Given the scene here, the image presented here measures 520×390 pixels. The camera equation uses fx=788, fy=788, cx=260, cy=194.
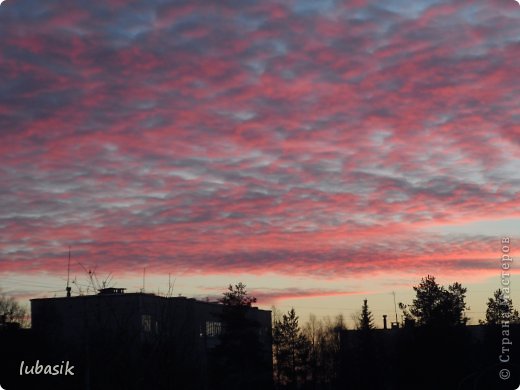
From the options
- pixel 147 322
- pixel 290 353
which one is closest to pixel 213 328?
pixel 290 353

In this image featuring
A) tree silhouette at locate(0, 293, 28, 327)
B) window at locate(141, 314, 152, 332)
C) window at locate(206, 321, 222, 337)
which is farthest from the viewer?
window at locate(206, 321, 222, 337)

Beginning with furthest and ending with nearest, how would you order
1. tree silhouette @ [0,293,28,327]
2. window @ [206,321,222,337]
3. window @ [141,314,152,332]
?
window @ [206,321,222,337]
tree silhouette @ [0,293,28,327]
window @ [141,314,152,332]

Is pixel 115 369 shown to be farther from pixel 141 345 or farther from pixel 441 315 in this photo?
pixel 441 315

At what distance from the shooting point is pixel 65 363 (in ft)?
83.0

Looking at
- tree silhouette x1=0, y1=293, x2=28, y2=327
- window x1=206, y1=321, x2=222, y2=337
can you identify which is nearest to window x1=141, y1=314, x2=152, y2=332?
tree silhouette x1=0, y1=293, x2=28, y2=327

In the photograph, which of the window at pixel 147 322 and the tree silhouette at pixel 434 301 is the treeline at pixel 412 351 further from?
the window at pixel 147 322

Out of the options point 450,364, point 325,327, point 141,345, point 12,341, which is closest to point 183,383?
point 141,345

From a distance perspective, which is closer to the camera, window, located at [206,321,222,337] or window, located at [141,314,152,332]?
window, located at [141,314,152,332]

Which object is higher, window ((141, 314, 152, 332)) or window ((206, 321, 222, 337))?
window ((206, 321, 222, 337))

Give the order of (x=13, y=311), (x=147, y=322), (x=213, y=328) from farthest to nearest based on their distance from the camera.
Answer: (x=213, y=328) < (x=13, y=311) < (x=147, y=322)

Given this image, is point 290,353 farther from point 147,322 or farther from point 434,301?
point 147,322

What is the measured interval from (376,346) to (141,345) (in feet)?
218

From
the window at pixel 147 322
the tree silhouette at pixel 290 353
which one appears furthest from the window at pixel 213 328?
the window at pixel 147 322

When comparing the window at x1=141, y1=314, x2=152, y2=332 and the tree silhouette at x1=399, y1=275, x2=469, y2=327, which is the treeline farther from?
the window at x1=141, y1=314, x2=152, y2=332
